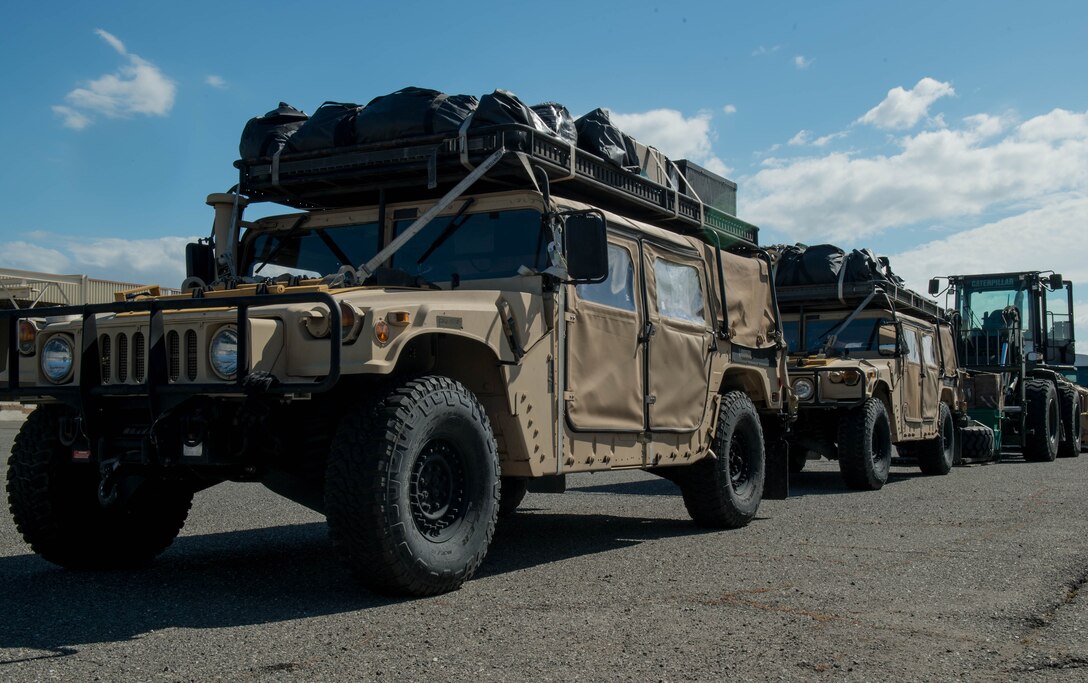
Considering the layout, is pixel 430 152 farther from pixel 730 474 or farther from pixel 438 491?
pixel 730 474

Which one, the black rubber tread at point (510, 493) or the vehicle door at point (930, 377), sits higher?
the vehicle door at point (930, 377)

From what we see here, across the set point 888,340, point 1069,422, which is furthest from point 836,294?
point 1069,422

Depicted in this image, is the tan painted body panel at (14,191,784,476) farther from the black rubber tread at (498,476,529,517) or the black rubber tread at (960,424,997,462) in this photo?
the black rubber tread at (960,424,997,462)

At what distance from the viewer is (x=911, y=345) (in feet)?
45.5

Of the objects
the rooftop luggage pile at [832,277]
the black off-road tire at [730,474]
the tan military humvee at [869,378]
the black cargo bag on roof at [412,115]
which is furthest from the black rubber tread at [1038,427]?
the black cargo bag on roof at [412,115]

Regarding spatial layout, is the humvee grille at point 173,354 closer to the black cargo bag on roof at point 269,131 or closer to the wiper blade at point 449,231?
the wiper blade at point 449,231

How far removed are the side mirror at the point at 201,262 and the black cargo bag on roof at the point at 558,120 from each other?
7.72ft

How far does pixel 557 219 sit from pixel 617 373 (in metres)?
1.14

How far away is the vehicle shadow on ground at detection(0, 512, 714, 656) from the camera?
15.0 feet

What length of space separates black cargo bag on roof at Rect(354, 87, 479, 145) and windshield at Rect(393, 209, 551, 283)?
0.55 meters

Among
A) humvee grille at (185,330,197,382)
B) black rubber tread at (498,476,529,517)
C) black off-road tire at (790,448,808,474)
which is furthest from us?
black off-road tire at (790,448,808,474)

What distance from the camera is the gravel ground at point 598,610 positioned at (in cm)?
396

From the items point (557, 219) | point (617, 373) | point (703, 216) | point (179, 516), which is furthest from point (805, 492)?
point (179, 516)

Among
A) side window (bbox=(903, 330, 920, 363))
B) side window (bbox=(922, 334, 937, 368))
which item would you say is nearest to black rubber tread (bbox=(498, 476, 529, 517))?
side window (bbox=(903, 330, 920, 363))
